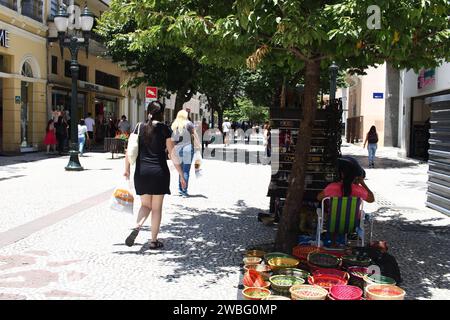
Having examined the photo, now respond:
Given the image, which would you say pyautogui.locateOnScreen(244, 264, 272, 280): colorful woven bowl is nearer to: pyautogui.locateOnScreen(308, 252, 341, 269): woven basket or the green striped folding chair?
pyautogui.locateOnScreen(308, 252, 341, 269): woven basket

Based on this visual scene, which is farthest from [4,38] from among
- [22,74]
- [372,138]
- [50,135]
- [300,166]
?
[300,166]

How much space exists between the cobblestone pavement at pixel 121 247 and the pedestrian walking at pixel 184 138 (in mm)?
736

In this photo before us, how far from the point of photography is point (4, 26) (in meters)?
19.1

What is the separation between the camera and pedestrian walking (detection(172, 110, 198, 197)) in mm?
9766

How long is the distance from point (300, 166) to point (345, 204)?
69cm

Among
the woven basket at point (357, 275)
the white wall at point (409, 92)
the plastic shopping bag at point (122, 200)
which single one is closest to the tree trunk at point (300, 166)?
the woven basket at point (357, 275)

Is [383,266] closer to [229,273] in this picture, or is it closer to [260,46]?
[229,273]

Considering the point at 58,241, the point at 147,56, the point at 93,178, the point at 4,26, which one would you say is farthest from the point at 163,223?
the point at 4,26

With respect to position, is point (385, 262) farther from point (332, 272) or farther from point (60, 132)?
point (60, 132)

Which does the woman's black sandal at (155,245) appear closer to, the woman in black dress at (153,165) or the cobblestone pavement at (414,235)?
the woman in black dress at (153,165)

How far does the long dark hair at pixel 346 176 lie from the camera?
19.8 feet

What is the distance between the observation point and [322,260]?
5.26 m

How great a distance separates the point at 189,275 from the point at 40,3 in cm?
2032

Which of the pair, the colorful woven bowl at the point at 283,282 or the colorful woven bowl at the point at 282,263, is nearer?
the colorful woven bowl at the point at 283,282
